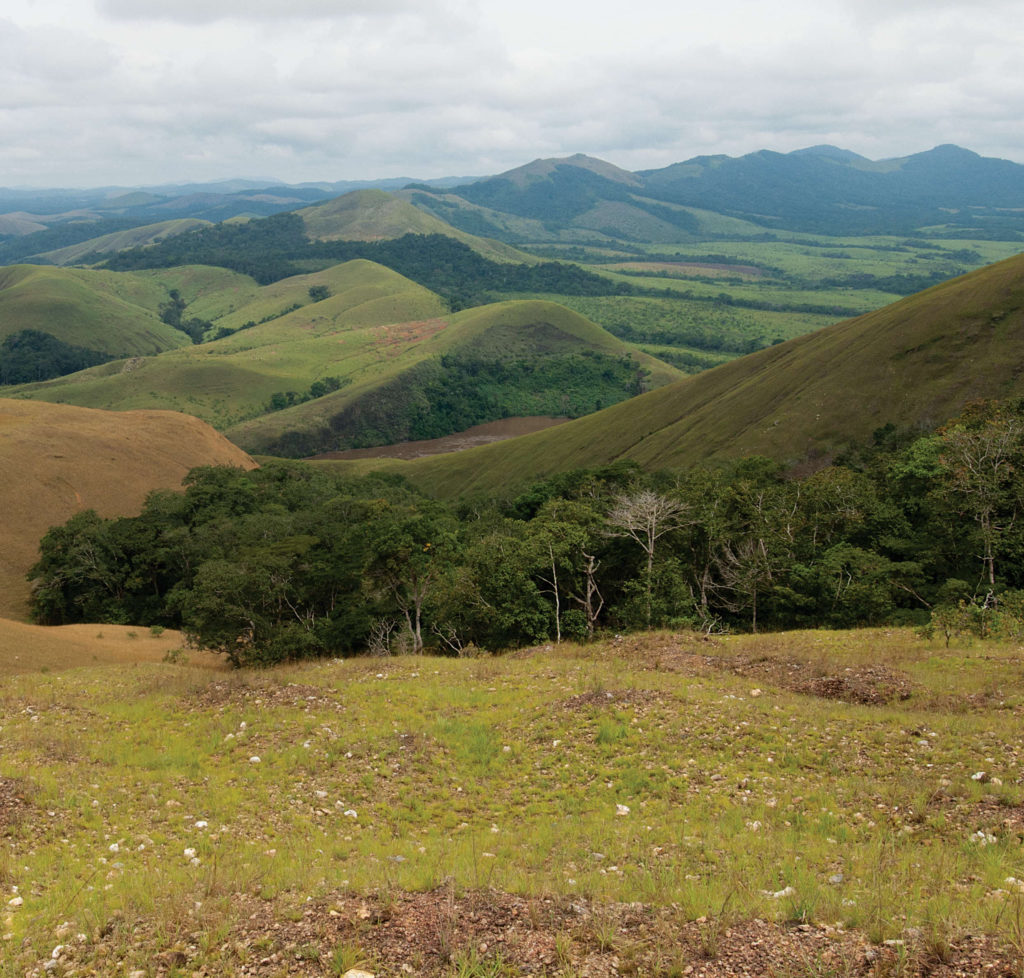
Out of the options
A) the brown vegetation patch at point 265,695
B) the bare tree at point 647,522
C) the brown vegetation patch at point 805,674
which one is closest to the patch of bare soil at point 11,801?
the brown vegetation patch at point 265,695

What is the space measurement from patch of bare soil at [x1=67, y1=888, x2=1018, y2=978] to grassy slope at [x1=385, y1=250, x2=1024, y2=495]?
77.3 m

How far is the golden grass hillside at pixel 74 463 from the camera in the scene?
2805 inches

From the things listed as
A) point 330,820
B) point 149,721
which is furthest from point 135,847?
point 149,721

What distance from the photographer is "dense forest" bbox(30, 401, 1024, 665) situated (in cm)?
3033

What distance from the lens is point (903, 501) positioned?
137 ft

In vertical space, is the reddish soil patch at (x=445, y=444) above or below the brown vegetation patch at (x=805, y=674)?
below

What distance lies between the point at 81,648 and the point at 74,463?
55919 mm

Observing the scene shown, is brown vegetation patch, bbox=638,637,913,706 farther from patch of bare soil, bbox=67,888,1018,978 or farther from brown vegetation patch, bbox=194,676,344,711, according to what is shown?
patch of bare soil, bbox=67,888,1018,978

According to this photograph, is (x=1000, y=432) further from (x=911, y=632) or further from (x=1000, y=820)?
(x=1000, y=820)

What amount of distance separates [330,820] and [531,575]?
18491 millimetres

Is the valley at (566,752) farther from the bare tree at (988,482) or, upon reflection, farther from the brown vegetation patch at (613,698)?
the bare tree at (988,482)

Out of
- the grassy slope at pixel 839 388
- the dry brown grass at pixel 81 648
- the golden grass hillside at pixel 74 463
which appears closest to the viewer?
the dry brown grass at pixel 81 648

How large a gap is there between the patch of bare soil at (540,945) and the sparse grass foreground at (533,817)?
0.04 m

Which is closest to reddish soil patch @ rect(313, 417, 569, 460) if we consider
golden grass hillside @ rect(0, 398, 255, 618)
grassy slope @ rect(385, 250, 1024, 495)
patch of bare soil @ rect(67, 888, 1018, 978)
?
golden grass hillside @ rect(0, 398, 255, 618)
